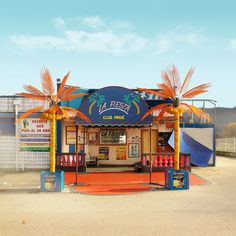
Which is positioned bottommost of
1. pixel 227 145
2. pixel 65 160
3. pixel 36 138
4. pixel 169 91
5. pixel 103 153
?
pixel 65 160

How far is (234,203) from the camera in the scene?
11.9 meters

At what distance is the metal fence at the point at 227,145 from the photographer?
105 ft

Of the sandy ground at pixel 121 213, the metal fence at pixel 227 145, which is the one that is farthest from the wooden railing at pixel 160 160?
the metal fence at pixel 227 145

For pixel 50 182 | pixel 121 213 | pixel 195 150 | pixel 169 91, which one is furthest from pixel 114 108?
pixel 121 213

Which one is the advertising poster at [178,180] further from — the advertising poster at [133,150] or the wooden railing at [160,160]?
the advertising poster at [133,150]

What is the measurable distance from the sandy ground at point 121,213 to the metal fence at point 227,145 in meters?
17.7

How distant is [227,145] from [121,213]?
25.2 meters

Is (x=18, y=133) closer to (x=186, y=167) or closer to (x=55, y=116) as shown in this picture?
(x=55, y=116)

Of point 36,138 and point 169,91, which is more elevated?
point 169,91

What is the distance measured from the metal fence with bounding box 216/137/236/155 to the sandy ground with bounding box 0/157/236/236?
698 inches

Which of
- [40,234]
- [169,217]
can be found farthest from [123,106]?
[40,234]

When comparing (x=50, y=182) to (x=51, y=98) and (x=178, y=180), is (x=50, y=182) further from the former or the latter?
(x=178, y=180)

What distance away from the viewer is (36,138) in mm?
21109

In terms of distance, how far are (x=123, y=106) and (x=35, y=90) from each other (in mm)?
4761
